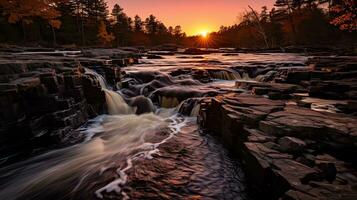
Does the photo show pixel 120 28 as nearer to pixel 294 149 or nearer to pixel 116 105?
pixel 116 105

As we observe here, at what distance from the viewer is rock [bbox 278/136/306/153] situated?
4301 mm

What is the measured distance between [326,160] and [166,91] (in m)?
8.87

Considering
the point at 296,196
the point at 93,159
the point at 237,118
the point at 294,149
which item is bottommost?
the point at 93,159

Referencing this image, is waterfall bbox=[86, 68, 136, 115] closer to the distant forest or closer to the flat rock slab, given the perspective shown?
the flat rock slab

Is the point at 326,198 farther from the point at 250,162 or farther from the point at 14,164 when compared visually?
the point at 14,164

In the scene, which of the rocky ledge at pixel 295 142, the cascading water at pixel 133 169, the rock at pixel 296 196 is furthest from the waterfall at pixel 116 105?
the rock at pixel 296 196

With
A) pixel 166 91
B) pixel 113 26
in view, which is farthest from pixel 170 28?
pixel 166 91

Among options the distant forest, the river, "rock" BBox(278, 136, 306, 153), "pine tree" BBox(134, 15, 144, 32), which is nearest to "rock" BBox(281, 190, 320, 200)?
"rock" BBox(278, 136, 306, 153)

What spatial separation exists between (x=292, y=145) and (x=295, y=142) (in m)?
0.08

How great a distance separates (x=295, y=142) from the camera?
4.38m

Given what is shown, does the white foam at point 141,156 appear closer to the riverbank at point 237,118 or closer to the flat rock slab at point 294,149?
the riverbank at point 237,118

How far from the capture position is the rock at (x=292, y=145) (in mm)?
4301

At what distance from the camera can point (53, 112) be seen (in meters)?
7.96

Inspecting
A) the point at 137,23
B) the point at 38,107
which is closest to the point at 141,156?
the point at 38,107
